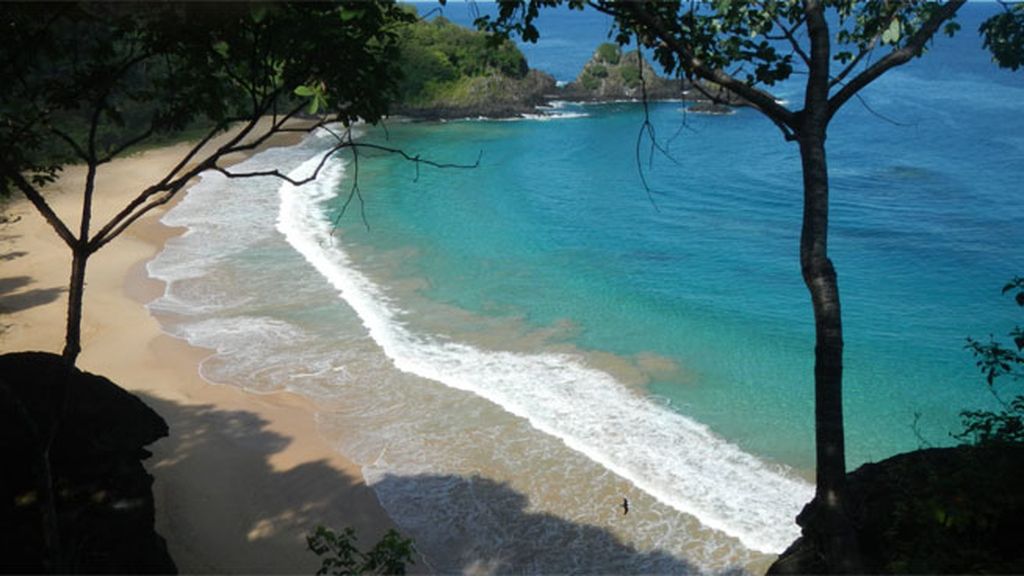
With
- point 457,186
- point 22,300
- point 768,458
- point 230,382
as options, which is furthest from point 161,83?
point 457,186

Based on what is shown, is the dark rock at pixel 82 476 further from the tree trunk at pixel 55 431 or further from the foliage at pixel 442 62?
the foliage at pixel 442 62

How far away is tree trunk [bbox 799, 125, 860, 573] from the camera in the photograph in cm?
422

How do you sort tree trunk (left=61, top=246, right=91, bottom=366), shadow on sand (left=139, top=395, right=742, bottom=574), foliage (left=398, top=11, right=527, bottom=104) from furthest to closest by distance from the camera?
foliage (left=398, top=11, right=527, bottom=104) → shadow on sand (left=139, top=395, right=742, bottom=574) → tree trunk (left=61, top=246, right=91, bottom=366)

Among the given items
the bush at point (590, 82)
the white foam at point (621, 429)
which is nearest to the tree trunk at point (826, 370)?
the white foam at point (621, 429)

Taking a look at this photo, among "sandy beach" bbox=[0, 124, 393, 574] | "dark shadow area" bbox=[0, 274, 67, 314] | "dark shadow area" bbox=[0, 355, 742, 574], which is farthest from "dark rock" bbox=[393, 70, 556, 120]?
"dark shadow area" bbox=[0, 355, 742, 574]

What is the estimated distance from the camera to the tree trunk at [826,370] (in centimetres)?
422

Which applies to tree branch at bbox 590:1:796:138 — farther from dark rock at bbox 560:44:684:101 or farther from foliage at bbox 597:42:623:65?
foliage at bbox 597:42:623:65

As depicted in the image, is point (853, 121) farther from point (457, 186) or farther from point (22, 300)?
point (22, 300)

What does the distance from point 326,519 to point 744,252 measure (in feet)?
54.3

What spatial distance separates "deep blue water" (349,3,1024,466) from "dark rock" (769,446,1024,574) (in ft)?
9.34

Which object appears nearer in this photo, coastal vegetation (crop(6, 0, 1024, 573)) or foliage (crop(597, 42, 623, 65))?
coastal vegetation (crop(6, 0, 1024, 573))

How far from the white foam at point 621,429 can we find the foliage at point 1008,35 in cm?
682

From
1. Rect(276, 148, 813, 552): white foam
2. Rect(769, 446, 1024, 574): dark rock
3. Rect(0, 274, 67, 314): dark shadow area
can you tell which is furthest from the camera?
Rect(0, 274, 67, 314): dark shadow area

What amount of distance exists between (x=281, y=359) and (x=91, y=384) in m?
7.75
